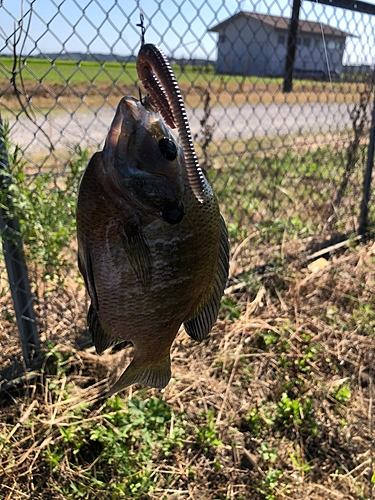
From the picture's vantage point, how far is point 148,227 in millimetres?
840

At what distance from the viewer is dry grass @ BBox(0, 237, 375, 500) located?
7.45 feet

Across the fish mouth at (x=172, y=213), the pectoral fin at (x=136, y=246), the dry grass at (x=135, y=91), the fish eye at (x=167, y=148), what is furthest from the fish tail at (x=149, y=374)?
the dry grass at (x=135, y=91)

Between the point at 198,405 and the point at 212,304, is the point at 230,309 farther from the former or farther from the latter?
the point at 212,304

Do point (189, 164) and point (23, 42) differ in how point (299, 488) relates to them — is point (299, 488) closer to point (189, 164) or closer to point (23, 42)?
point (189, 164)

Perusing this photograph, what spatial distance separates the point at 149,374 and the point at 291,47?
367 centimetres

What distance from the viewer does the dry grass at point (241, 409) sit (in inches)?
89.4

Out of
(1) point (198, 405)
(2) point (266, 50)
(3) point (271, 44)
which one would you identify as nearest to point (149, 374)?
(1) point (198, 405)

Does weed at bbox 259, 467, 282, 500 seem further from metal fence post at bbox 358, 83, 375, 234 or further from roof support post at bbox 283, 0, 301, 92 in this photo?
metal fence post at bbox 358, 83, 375, 234

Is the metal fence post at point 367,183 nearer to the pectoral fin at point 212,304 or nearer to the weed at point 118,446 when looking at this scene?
the weed at point 118,446

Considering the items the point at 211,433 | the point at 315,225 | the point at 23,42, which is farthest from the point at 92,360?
the point at 315,225

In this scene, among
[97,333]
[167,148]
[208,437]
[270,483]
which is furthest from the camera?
[208,437]

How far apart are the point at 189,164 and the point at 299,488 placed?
7.36 feet

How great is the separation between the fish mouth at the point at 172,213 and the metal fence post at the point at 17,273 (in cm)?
163

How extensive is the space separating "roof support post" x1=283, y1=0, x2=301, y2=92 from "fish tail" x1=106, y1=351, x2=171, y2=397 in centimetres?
301
